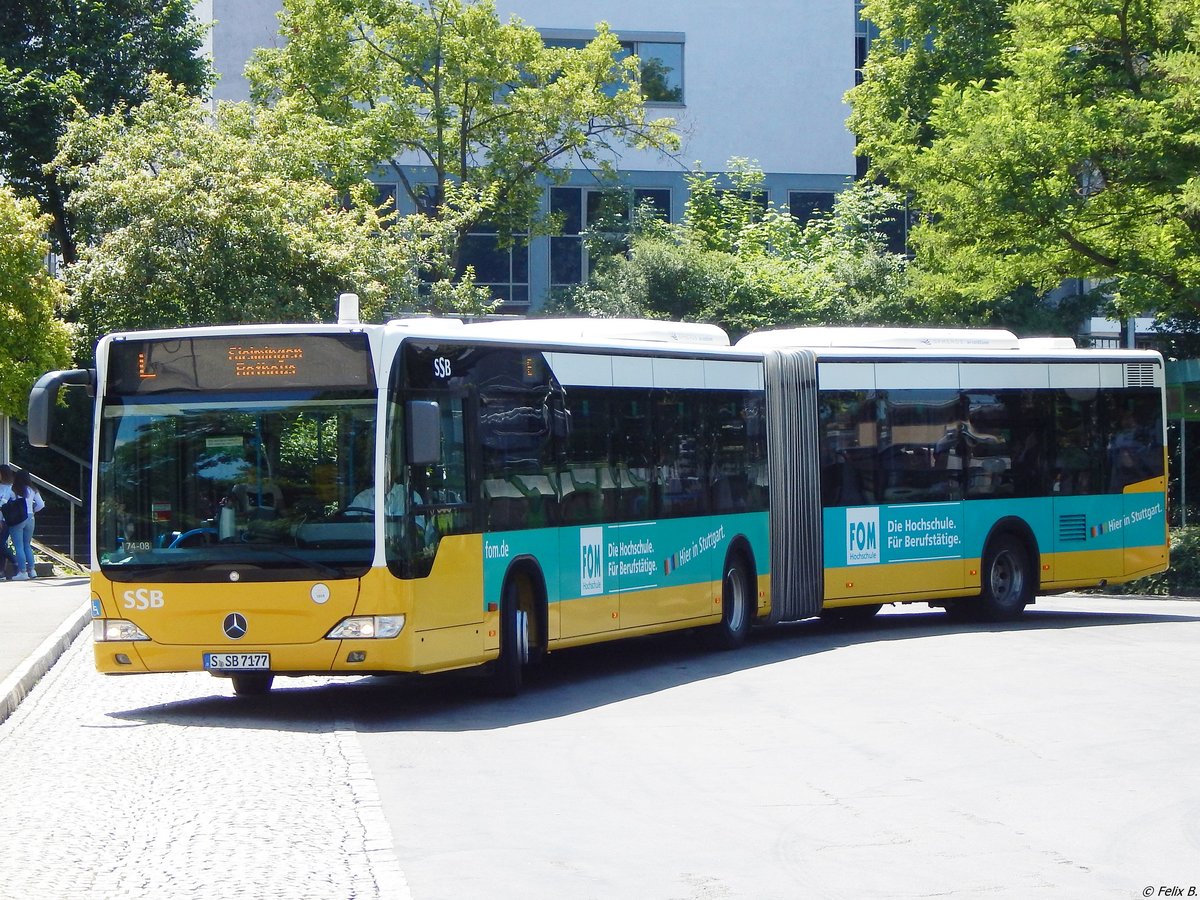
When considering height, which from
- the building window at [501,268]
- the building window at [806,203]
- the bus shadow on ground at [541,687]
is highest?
the building window at [806,203]

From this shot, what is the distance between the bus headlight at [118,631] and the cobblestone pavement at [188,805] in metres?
0.61

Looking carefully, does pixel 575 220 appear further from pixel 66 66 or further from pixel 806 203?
pixel 66 66

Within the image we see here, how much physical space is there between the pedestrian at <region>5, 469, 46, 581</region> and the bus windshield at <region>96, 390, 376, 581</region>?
601 inches

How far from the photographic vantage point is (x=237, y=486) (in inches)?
509

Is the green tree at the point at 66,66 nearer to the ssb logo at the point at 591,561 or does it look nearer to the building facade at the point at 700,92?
the building facade at the point at 700,92

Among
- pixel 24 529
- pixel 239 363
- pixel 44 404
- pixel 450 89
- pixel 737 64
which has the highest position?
pixel 737 64

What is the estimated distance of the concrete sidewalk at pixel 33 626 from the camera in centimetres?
1474

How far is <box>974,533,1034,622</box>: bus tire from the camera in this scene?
20938mm

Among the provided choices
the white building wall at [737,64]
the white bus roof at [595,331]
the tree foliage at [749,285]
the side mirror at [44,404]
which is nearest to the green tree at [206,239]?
the tree foliage at [749,285]

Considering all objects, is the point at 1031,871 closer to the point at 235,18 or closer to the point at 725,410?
the point at 725,410

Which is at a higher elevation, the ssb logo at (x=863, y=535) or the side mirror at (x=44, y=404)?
the side mirror at (x=44, y=404)

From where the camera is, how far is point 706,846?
8344 mm

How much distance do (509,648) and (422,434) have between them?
88.0 inches

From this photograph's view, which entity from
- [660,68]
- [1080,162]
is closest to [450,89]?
[660,68]
